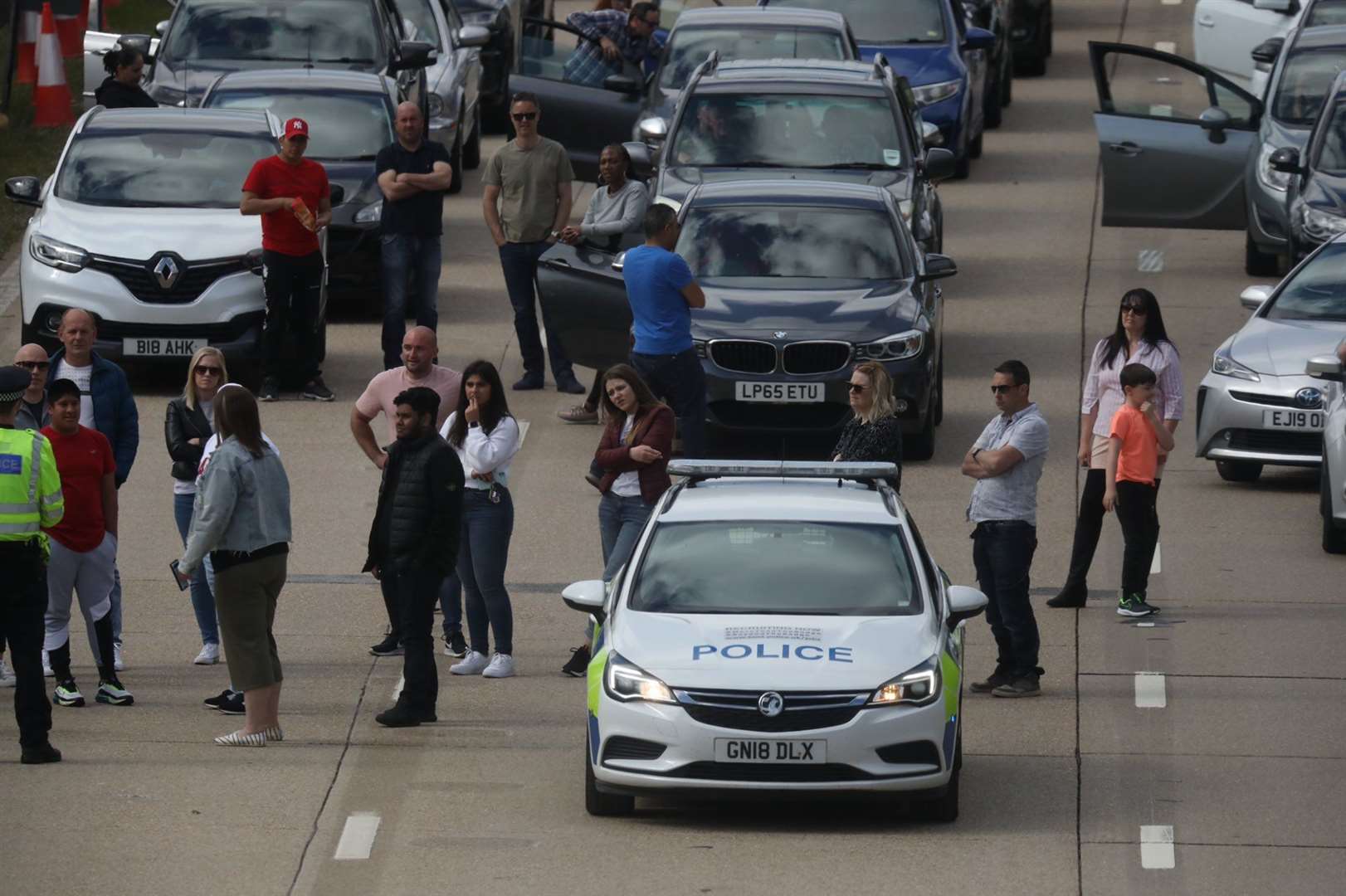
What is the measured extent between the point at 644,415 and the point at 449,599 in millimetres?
1402

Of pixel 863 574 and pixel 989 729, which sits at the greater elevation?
pixel 863 574

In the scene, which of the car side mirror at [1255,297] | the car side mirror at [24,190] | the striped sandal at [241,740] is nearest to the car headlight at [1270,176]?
the car side mirror at [1255,297]

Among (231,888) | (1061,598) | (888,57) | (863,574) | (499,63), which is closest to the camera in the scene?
(231,888)

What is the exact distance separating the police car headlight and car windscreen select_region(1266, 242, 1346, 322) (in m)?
8.27

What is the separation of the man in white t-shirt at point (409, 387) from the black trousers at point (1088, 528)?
3263mm

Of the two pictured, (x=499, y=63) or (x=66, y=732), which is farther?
(x=499, y=63)

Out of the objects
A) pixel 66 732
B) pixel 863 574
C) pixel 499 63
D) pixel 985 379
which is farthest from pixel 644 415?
pixel 499 63

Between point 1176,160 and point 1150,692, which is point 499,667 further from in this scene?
point 1176,160

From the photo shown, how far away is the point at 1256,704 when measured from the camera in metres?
12.3

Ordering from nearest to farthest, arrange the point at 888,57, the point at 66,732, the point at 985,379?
the point at 66,732, the point at 985,379, the point at 888,57

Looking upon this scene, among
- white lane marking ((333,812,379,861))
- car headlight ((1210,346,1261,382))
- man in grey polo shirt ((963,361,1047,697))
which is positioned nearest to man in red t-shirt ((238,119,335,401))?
car headlight ((1210,346,1261,382))

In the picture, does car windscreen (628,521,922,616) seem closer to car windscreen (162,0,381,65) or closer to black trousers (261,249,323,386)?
black trousers (261,249,323,386)

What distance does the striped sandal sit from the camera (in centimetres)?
1157

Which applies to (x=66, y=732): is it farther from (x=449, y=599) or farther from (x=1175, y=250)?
(x=1175, y=250)
